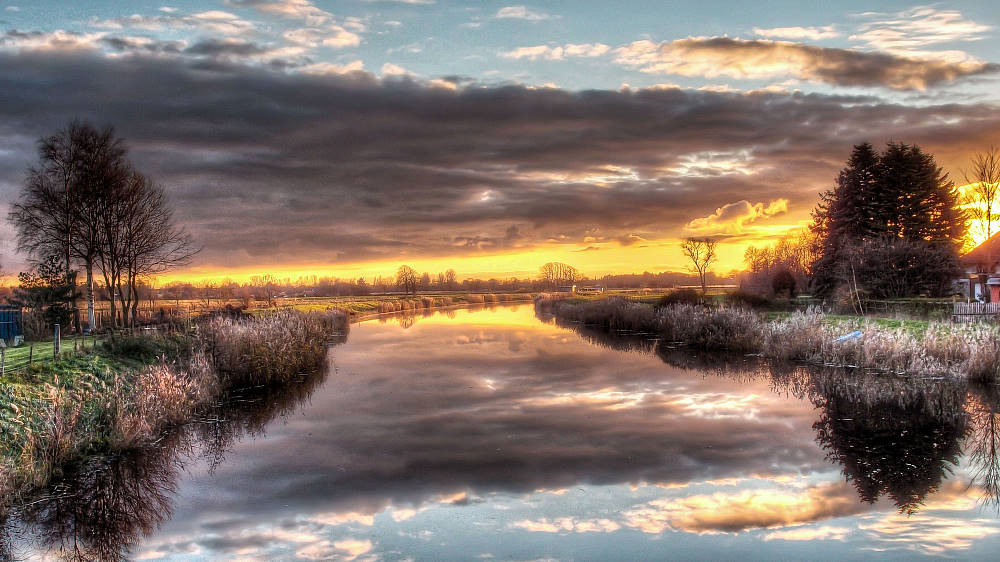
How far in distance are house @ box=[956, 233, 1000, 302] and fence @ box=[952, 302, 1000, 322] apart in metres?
14.1

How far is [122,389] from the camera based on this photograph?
13.3m

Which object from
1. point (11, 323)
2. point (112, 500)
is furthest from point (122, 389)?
point (11, 323)

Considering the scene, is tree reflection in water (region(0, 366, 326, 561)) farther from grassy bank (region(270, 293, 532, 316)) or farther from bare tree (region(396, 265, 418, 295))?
bare tree (region(396, 265, 418, 295))

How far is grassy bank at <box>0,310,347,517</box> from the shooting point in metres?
9.84

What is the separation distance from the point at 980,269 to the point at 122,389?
50.0 metres

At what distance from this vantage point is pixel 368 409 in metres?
16.4

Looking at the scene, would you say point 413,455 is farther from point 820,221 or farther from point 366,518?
point 820,221

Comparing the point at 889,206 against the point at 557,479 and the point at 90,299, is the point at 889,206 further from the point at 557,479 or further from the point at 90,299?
the point at 90,299

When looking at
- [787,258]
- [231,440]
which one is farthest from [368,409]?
[787,258]

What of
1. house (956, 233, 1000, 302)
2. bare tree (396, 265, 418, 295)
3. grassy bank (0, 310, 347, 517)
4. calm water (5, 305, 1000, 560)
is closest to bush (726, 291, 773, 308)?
house (956, 233, 1000, 302)

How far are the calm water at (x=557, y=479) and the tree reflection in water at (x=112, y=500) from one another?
4cm

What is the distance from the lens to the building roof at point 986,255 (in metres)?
41.4

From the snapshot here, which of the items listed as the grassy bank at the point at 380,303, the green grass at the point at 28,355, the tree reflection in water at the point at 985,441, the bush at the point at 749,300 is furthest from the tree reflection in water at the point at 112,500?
the grassy bank at the point at 380,303

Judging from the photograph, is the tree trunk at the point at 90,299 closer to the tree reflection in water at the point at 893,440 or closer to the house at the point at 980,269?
the tree reflection in water at the point at 893,440
